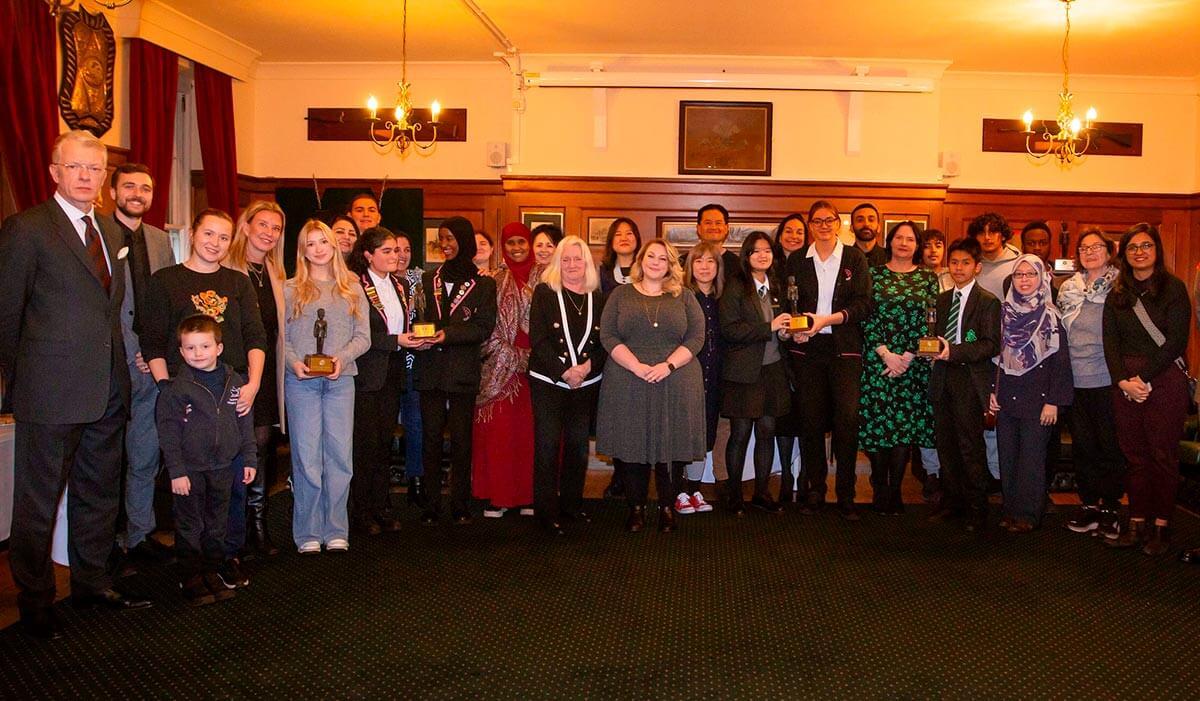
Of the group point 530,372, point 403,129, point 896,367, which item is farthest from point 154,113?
point 896,367

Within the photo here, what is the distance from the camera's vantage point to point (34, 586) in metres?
3.26

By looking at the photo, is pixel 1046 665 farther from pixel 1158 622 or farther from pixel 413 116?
pixel 413 116

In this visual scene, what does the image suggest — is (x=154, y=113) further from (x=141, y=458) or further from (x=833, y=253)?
(x=833, y=253)

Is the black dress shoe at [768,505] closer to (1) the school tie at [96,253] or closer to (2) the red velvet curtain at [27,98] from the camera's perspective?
(1) the school tie at [96,253]

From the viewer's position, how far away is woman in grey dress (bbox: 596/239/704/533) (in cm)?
455

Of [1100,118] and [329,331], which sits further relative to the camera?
[1100,118]

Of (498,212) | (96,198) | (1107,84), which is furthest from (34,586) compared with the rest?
(1107,84)

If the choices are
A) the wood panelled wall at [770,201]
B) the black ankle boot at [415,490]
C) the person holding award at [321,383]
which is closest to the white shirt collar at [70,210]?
the person holding award at [321,383]

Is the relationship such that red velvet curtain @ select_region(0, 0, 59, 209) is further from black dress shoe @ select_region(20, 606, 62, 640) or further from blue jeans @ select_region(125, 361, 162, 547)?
black dress shoe @ select_region(20, 606, 62, 640)

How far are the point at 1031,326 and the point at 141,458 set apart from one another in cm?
422

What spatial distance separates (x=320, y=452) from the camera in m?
4.26

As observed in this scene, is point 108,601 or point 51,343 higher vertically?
point 51,343

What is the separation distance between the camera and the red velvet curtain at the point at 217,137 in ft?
26.6

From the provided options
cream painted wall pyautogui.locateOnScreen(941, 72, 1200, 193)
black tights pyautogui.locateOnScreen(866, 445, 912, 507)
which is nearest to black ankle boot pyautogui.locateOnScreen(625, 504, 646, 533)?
black tights pyautogui.locateOnScreen(866, 445, 912, 507)
